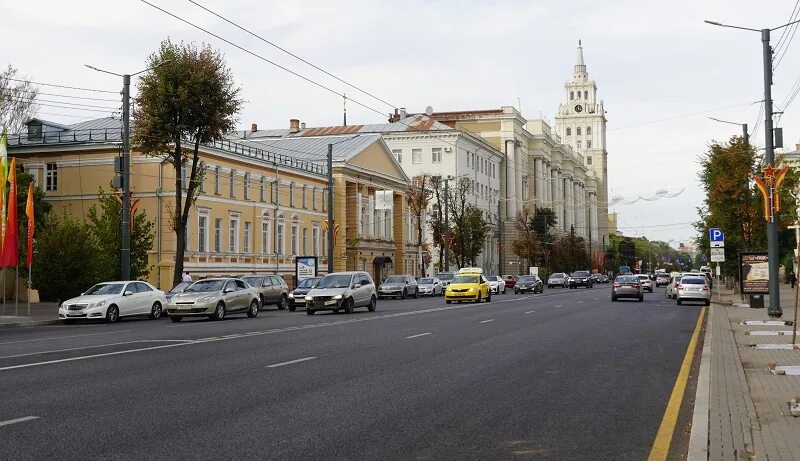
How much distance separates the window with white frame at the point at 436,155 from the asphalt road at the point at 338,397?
272 feet

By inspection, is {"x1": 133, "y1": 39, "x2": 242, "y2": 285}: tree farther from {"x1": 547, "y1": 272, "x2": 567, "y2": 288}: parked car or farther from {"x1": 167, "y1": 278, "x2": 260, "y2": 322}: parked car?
{"x1": 547, "y1": 272, "x2": 567, "y2": 288}: parked car

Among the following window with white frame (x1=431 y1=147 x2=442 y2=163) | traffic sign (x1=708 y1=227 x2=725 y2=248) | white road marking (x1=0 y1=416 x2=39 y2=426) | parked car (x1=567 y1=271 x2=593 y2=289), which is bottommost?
white road marking (x1=0 y1=416 x2=39 y2=426)

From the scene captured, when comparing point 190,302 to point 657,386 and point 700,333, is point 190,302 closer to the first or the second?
point 700,333

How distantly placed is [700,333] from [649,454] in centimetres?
1622

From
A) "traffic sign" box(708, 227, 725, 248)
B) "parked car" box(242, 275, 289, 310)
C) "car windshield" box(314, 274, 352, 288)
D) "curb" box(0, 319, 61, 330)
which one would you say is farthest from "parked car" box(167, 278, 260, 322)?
"traffic sign" box(708, 227, 725, 248)

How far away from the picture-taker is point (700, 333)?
2309 cm

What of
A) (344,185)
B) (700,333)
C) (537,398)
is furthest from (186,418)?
(344,185)

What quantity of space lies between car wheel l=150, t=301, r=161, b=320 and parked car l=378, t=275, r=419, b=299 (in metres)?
25.8

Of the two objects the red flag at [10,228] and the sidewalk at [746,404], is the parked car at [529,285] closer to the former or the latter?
the red flag at [10,228]

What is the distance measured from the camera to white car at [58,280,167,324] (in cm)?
3080

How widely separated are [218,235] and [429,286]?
1627 centimetres

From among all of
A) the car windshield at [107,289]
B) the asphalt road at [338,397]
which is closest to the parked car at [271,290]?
the car windshield at [107,289]

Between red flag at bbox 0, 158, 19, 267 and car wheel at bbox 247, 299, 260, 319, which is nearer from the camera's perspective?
red flag at bbox 0, 158, 19, 267

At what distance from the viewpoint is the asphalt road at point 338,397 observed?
8023mm
